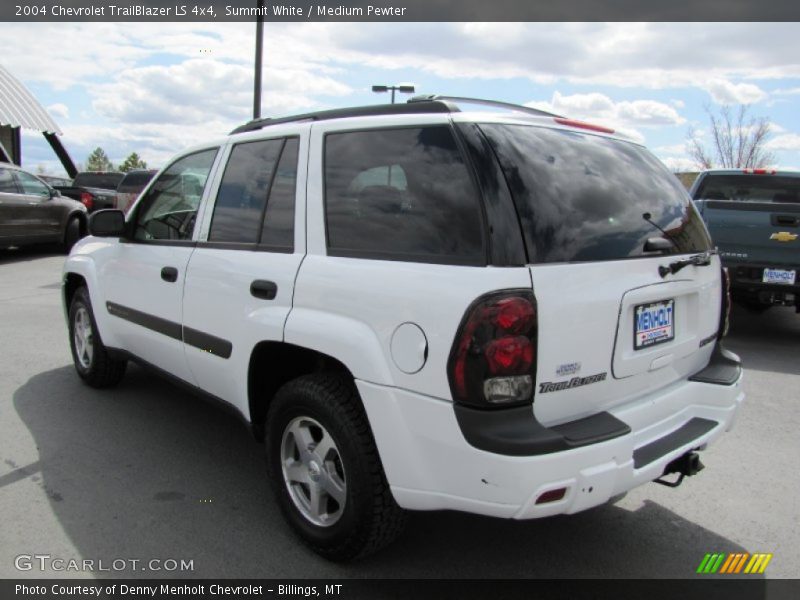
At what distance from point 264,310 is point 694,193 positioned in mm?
6849

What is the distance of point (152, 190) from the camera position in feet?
13.9

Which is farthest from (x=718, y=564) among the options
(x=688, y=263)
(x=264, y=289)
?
(x=264, y=289)

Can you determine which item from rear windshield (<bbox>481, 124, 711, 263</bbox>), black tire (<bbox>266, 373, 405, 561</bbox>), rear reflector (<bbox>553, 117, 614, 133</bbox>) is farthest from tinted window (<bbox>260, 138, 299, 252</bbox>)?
rear reflector (<bbox>553, 117, 614, 133</bbox>)

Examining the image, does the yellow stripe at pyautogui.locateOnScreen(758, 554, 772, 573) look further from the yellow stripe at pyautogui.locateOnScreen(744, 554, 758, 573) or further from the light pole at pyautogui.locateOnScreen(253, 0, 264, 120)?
the light pole at pyautogui.locateOnScreen(253, 0, 264, 120)

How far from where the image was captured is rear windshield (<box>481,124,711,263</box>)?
2402 millimetres

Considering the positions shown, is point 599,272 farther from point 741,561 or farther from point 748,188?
point 748,188

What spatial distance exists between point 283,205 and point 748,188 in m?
7.01

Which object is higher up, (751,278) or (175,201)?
(175,201)

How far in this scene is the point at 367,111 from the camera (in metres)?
2.94

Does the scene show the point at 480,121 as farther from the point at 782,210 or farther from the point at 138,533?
the point at 782,210

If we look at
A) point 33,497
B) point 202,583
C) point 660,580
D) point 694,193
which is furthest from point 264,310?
point 694,193

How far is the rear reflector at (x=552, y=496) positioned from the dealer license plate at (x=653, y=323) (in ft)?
2.28

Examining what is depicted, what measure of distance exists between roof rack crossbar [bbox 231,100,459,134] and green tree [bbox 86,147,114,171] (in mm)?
53328

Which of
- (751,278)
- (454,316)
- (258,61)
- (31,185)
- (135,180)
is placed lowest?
(751,278)
